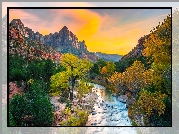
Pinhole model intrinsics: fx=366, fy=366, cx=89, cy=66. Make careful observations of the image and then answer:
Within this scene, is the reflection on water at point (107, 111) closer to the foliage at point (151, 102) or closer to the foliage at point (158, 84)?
the foliage at point (158, 84)

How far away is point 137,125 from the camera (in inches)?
230

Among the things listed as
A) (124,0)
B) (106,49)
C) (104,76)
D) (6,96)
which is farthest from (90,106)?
(124,0)

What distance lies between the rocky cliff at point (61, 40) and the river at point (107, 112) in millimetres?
593

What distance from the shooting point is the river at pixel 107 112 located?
585 cm

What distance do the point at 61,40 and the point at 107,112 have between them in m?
1.38

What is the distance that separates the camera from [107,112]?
19.4 feet

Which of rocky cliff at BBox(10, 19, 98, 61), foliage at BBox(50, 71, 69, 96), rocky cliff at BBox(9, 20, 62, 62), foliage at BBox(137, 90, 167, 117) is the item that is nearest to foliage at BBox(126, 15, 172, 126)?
foliage at BBox(137, 90, 167, 117)

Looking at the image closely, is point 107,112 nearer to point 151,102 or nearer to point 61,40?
point 151,102

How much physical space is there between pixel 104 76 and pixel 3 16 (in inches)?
73.0

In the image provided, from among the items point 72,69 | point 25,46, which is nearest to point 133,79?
point 72,69

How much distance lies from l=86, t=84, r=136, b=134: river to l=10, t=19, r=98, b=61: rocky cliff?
23.4 inches

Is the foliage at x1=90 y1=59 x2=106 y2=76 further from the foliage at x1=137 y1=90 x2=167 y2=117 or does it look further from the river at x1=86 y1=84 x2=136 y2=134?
the foliage at x1=137 y1=90 x2=167 y2=117

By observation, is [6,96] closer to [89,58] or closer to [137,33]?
[89,58]

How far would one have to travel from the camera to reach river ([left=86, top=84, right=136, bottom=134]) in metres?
5.85
